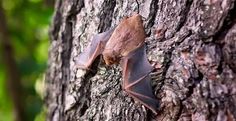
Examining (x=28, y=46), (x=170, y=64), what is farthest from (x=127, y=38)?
(x=28, y=46)

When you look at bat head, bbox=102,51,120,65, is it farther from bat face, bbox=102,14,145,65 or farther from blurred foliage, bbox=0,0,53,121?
blurred foliage, bbox=0,0,53,121

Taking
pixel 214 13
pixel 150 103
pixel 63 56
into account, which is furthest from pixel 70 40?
pixel 214 13

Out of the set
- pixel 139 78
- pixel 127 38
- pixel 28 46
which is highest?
pixel 127 38

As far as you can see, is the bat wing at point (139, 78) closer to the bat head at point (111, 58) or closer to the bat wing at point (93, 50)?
the bat head at point (111, 58)

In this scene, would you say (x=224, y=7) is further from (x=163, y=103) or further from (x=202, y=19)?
(x=163, y=103)

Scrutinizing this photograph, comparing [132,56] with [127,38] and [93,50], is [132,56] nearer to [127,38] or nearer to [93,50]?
[127,38]

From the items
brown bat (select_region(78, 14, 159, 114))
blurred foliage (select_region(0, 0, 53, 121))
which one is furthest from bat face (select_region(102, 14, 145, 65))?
blurred foliage (select_region(0, 0, 53, 121))
